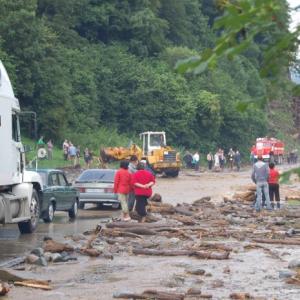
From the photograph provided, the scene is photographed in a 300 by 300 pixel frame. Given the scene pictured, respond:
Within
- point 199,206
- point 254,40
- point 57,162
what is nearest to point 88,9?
point 57,162

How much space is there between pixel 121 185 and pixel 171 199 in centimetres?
1268

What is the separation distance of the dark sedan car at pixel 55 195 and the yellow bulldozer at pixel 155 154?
30285mm

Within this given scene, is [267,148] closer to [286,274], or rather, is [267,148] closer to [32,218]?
[32,218]

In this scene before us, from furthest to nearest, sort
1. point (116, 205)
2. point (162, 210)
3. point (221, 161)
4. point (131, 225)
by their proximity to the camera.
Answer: point (221, 161), point (116, 205), point (162, 210), point (131, 225)

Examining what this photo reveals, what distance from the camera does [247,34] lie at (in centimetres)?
427

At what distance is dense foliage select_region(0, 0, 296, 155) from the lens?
64438mm

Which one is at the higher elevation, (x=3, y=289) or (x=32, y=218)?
(x=32, y=218)

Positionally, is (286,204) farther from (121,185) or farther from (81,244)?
(81,244)

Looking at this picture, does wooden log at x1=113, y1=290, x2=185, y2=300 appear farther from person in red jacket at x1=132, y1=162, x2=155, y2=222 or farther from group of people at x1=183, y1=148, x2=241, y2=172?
group of people at x1=183, y1=148, x2=241, y2=172

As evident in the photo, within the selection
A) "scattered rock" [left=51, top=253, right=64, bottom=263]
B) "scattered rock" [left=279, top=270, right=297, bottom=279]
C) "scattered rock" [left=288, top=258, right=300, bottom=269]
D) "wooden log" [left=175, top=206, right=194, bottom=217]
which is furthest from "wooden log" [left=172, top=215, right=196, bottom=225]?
"scattered rock" [left=279, top=270, right=297, bottom=279]

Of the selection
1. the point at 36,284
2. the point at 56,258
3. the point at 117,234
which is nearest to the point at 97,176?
the point at 117,234

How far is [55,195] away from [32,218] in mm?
3445

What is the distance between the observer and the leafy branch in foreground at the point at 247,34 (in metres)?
4.22

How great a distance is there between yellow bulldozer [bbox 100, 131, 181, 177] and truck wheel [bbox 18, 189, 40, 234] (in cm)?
3510
